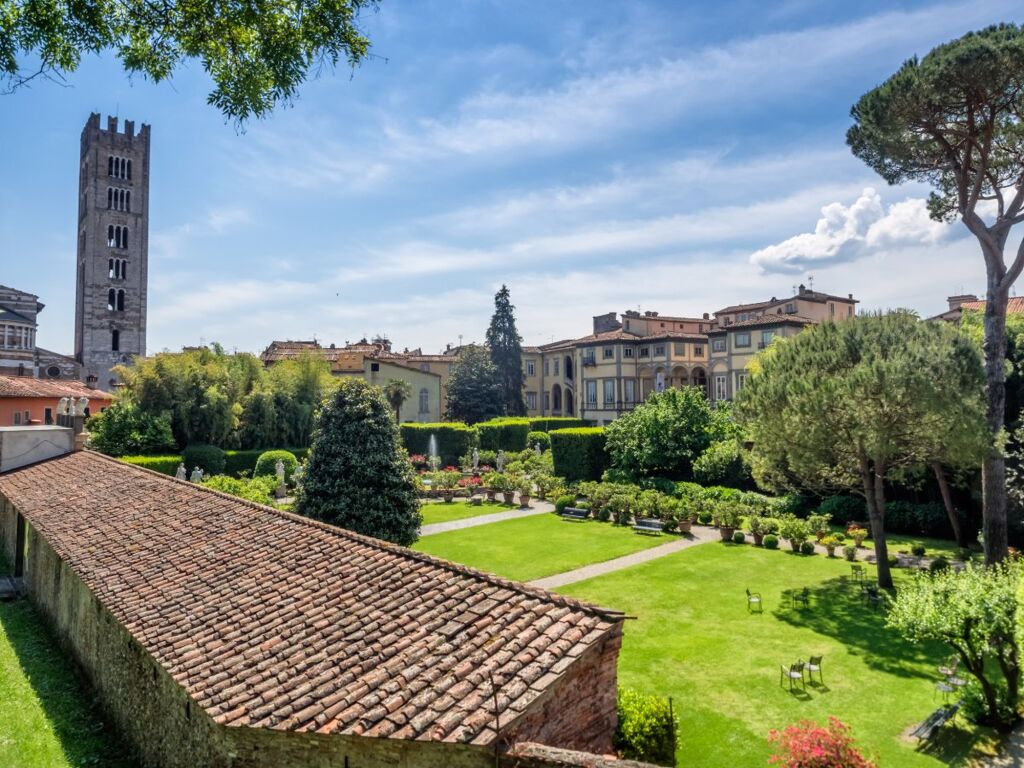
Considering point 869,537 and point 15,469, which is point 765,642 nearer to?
point 869,537

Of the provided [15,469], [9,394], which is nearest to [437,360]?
[9,394]

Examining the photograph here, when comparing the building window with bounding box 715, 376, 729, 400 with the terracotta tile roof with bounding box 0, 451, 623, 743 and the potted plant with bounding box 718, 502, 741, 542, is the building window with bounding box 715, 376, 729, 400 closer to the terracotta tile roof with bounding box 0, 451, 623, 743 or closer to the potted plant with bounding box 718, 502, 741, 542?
the potted plant with bounding box 718, 502, 741, 542

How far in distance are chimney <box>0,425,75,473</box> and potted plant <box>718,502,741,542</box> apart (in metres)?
24.1

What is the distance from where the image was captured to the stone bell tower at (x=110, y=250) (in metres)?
68.1

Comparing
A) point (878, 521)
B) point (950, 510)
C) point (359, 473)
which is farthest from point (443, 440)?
point (878, 521)

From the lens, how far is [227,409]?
36812 millimetres

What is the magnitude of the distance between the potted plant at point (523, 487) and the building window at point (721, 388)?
22.2 m

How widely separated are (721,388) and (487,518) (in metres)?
29.2

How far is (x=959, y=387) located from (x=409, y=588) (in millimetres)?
14775

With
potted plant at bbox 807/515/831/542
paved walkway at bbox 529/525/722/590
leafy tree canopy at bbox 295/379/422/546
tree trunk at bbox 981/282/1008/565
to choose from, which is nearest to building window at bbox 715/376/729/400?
paved walkway at bbox 529/525/722/590

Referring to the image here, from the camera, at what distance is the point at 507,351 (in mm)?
65938

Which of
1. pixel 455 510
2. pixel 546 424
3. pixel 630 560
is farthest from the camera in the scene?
pixel 546 424

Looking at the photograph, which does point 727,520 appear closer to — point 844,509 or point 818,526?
point 818,526

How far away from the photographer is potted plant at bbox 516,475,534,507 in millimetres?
31734
